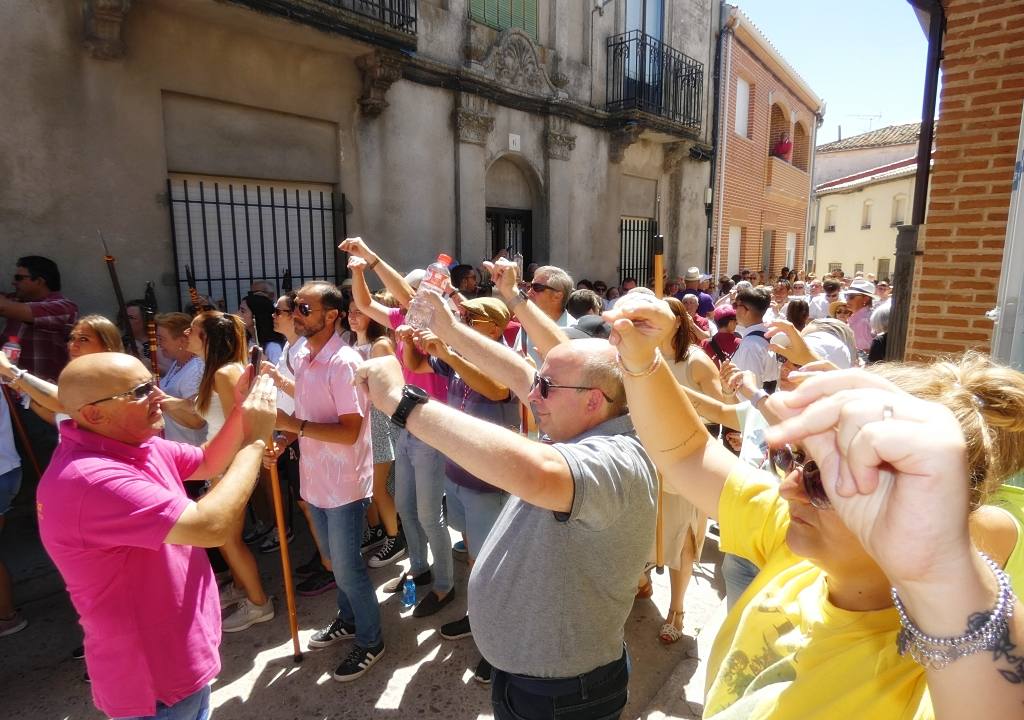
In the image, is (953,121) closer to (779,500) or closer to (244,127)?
(779,500)

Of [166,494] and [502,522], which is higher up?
[166,494]

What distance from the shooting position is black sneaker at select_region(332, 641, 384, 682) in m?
3.13

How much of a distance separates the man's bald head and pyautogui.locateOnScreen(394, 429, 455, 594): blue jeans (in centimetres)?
181

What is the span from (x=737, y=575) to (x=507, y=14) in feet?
32.3

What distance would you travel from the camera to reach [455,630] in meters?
3.50

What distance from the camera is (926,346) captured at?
4.31 m

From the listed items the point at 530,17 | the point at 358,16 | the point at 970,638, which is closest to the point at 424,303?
the point at 970,638

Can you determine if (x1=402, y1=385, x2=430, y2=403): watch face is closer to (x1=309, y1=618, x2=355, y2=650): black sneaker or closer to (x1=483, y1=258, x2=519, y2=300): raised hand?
(x1=483, y1=258, x2=519, y2=300): raised hand

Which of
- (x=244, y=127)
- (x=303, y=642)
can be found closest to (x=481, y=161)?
(x=244, y=127)

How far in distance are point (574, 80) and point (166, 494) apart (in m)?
11.0

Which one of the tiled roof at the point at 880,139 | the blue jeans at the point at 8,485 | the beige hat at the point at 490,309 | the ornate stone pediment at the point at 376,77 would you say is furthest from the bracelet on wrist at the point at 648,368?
the tiled roof at the point at 880,139

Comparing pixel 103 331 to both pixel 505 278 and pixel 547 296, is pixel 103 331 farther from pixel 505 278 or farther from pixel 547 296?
pixel 547 296

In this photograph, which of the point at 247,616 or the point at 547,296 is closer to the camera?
the point at 247,616

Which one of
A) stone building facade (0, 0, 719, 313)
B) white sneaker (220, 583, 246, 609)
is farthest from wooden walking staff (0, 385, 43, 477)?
white sneaker (220, 583, 246, 609)
